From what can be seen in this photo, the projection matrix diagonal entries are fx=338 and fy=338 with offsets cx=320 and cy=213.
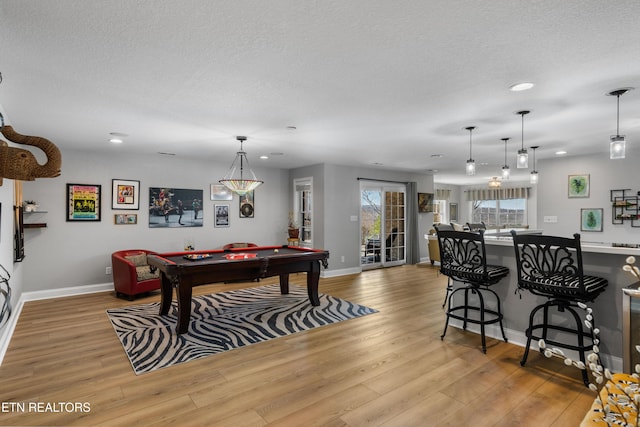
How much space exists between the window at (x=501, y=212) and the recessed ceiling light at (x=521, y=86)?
902 cm

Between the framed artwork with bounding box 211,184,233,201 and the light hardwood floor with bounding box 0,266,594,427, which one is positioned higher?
the framed artwork with bounding box 211,184,233,201

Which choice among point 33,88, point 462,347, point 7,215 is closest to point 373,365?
point 462,347

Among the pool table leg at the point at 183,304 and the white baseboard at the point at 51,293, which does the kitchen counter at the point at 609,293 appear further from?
the white baseboard at the point at 51,293

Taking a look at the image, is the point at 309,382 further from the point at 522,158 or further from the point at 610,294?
the point at 522,158

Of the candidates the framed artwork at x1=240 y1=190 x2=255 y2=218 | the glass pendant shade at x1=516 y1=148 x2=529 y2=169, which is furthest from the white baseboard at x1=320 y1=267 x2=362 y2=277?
the glass pendant shade at x1=516 y1=148 x2=529 y2=169

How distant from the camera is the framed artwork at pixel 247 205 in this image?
708cm

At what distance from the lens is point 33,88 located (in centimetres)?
272

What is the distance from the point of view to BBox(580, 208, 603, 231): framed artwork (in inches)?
226

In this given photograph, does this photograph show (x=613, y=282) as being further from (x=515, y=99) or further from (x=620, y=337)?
(x=515, y=99)

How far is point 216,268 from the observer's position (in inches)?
148

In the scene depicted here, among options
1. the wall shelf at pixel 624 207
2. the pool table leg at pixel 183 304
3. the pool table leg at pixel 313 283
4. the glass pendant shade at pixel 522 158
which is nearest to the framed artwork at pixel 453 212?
the wall shelf at pixel 624 207

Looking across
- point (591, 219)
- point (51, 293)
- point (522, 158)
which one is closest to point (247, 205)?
point (51, 293)

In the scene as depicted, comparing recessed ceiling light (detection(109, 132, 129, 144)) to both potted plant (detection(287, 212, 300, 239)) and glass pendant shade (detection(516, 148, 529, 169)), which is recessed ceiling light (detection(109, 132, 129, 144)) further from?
glass pendant shade (detection(516, 148, 529, 169))

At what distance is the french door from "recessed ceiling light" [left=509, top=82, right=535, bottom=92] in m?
4.85
